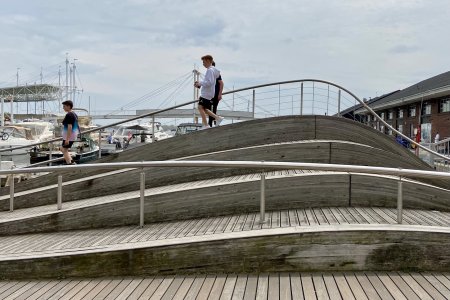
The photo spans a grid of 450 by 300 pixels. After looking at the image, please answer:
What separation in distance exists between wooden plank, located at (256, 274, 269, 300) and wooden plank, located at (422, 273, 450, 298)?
5.98 feet

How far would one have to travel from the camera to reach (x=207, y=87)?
33.2 ft

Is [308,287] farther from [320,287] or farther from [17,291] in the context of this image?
[17,291]

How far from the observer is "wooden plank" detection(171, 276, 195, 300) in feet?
15.1

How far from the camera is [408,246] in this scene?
5152mm

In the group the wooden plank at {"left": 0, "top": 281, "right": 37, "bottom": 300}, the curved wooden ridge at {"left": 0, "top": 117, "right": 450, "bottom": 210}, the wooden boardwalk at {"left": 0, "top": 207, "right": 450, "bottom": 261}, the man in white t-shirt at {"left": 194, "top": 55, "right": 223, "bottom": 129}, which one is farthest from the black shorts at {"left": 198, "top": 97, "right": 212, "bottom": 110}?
the wooden plank at {"left": 0, "top": 281, "right": 37, "bottom": 300}

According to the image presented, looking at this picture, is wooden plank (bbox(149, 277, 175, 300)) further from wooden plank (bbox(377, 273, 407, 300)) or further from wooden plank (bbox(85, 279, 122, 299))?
wooden plank (bbox(377, 273, 407, 300))

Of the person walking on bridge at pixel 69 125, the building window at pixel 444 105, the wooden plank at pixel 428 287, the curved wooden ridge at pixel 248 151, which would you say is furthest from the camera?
the building window at pixel 444 105

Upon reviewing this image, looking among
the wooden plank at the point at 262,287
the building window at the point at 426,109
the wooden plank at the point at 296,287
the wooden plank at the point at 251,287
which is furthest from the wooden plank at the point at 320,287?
the building window at the point at 426,109

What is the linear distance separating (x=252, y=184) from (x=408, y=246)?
98.7 inches

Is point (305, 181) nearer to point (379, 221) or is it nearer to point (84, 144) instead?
point (379, 221)

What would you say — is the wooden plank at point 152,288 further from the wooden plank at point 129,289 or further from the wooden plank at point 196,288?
the wooden plank at point 196,288

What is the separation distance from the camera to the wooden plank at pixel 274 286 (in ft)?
14.8

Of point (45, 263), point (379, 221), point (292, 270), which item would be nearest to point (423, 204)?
point (379, 221)

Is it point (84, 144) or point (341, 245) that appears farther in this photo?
point (84, 144)
